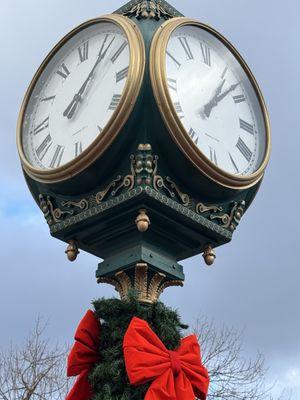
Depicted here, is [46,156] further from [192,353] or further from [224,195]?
[192,353]

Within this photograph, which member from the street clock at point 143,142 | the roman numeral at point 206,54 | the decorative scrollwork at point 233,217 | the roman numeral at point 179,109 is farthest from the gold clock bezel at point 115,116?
the decorative scrollwork at point 233,217

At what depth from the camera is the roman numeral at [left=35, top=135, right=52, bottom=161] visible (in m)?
3.64

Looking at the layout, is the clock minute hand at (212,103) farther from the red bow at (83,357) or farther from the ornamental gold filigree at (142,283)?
the red bow at (83,357)

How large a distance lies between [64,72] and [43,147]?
407 mm

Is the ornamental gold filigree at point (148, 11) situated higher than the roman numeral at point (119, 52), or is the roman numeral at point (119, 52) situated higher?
the ornamental gold filigree at point (148, 11)

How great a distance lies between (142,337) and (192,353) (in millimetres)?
306

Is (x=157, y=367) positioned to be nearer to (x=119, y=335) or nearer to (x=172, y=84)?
(x=119, y=335)

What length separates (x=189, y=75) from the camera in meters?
3.53

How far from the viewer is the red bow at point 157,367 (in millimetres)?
2920

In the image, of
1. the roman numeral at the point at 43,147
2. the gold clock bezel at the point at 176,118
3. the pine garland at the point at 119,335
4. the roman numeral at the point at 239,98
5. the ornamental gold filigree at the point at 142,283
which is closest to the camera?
the pine garland at the point at 119,335

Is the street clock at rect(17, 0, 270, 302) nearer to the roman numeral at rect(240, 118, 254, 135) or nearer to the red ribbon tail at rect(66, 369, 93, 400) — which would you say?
the roman numeral at rect(240, 118, 254, 135)

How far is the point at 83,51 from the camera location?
147 inches

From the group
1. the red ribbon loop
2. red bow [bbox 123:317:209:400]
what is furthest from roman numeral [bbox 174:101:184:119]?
the red ribbon loop

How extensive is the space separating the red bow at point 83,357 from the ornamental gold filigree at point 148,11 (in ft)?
4.65
